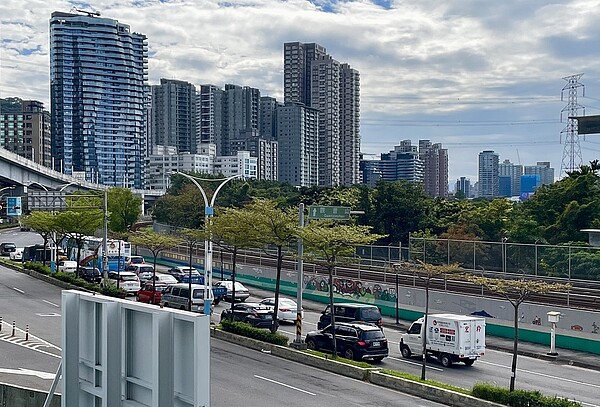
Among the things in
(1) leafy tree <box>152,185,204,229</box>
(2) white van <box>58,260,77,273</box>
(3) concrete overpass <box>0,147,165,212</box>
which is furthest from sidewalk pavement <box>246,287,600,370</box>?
(1) leafy tree <box>152,185,204,229</box>

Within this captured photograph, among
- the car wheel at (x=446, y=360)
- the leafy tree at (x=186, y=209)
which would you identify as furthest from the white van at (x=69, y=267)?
the car wheel at (x=446, y=360)

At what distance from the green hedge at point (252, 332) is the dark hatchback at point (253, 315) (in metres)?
1.31

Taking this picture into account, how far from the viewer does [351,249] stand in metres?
32.0

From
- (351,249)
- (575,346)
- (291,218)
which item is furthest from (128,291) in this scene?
(575,346)

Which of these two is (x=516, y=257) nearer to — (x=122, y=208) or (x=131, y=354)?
(x=131, y=354)

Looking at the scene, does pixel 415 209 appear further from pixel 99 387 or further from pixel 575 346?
pixel 99 387

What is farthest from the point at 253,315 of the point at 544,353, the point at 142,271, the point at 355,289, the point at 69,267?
the point at 69,267

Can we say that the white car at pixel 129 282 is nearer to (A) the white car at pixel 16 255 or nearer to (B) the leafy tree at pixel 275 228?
(B) the leafy tree at pixel 275 228

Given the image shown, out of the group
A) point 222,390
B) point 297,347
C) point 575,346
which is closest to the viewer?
point 222,390

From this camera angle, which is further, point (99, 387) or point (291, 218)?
point (291, 218)

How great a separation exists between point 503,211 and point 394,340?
116 ft

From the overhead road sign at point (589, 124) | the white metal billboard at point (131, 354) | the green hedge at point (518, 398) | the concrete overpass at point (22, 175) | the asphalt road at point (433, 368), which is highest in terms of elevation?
the overhead road sign at point (589, 124)

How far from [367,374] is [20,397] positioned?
1204 centimetres

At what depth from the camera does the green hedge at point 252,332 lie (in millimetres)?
32469
